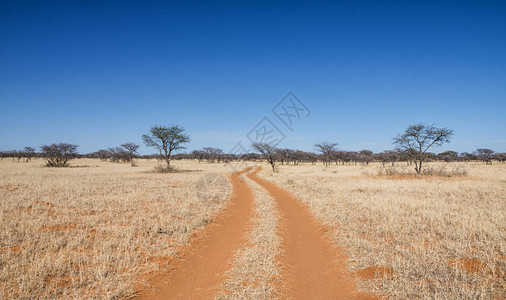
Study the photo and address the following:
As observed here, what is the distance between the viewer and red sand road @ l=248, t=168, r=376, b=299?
462 cm

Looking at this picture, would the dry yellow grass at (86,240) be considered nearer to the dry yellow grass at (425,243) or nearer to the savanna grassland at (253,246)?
the savanna grassland at (253,246)

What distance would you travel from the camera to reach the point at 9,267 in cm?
511

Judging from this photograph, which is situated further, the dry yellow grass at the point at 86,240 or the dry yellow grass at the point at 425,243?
the dry yellow grass at the point at 86,240

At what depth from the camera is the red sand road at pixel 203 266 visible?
4.64m

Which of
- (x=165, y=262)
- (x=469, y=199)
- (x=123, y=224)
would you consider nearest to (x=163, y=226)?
(x=123, y=224)

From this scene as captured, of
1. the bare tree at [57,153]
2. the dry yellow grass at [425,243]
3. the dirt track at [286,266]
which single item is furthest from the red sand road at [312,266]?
the bare tree at [57,153]

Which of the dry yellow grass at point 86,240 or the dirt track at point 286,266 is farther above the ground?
the dry yellow grass at point 86,240

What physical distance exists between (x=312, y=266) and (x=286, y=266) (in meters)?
0.72

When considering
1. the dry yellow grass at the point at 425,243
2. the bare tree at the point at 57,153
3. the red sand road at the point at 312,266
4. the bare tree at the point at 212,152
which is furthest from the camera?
the bare tree at the point at 212,152

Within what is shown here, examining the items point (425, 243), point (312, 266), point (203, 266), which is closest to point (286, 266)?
point (312, 266)

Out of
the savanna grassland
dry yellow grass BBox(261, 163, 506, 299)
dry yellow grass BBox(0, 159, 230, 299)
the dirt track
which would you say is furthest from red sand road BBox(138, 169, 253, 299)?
dry yellow grass BBox(261, 163, 506, 299)

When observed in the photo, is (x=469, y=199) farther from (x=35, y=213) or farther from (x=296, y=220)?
(x=35, y=213)

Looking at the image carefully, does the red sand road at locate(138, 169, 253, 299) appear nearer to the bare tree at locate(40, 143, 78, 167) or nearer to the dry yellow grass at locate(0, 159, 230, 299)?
the dry yellow grass at locate(0, 159, 230, 299)

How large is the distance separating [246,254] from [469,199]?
14.5m
